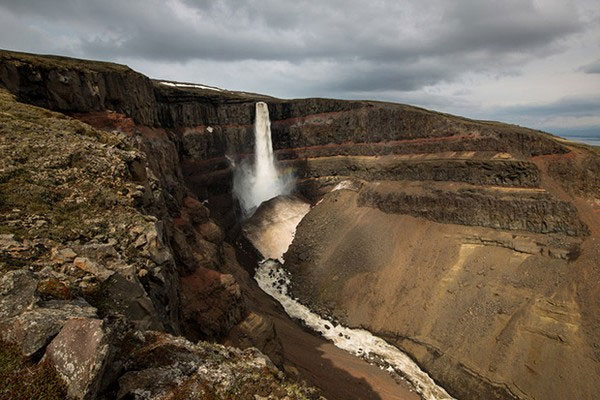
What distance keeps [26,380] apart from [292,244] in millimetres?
39692

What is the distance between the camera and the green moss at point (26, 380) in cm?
540

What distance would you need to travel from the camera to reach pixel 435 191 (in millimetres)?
36156

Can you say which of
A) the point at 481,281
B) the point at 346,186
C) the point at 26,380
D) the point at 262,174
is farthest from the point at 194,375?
the point at 262,174

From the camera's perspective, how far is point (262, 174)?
54062 millimetres

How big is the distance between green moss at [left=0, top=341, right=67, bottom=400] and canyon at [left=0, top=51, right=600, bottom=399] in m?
0.17

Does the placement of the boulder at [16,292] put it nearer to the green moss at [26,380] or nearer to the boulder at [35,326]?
the boulder at [35,326]

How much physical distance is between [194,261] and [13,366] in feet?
50.0

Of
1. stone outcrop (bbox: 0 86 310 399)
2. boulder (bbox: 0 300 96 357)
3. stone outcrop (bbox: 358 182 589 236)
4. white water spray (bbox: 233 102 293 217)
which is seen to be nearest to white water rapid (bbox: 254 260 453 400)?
stone outcrop (bbox: 0 86 310 399)

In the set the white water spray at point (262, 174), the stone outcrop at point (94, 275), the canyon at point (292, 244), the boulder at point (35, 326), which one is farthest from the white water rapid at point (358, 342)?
the boulder at point (35, 326)

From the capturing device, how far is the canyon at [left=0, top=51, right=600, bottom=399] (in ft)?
26.8

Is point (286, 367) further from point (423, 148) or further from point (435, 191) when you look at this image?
point (423, 148)

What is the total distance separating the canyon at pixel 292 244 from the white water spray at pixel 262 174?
1.36 metres

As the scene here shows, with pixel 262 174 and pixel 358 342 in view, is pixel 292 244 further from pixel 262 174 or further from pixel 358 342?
pixel 358 342

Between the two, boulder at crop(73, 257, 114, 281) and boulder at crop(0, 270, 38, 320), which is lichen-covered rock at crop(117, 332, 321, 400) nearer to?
boulder at crop(73, 257, 114, 281)
